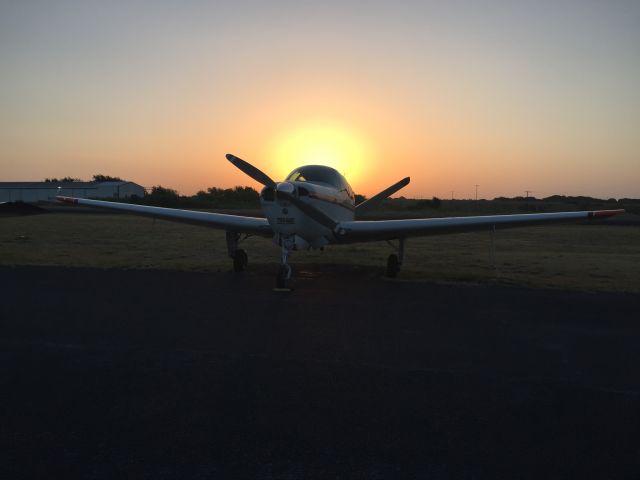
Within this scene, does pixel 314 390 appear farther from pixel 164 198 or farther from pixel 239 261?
pixel 164 198

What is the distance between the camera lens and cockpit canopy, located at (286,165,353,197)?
43.5 ft

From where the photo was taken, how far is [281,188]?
10.7 meters

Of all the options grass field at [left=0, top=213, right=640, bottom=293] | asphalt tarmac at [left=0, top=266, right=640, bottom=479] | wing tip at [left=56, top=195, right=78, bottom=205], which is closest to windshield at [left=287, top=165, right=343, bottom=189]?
grass field at [left=0, top=213, right=640, bottom=293]

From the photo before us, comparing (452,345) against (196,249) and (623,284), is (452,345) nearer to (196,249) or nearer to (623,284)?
(623,284)

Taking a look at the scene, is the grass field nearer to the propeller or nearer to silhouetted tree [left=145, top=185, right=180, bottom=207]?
the propeller

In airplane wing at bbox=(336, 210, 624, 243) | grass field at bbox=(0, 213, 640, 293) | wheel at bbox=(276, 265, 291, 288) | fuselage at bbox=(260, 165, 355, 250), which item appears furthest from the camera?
grass field at bbox=(0, 213, 640, 293)

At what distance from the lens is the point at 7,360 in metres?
5.30

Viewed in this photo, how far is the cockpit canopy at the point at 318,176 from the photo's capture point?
522 inches

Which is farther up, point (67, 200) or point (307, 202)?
point (67, 200)

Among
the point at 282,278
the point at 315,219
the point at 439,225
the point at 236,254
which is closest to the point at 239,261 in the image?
the point at 236,254

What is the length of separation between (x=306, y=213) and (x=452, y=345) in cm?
595

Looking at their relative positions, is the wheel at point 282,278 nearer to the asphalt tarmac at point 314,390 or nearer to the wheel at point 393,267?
the asphalt tarmac at point 314,390

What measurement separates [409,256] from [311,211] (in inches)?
290

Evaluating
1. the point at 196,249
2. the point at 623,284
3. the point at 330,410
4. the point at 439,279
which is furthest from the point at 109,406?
the point at 196,249
